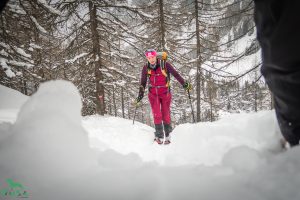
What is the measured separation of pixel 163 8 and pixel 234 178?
17471 millimetres

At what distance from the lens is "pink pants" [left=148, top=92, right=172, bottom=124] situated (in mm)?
5789

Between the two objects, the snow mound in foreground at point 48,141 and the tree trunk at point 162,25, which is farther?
the tree trunk at point 162,25

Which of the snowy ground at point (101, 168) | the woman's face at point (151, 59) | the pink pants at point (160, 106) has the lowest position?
the snowy ground at point (101, 168)

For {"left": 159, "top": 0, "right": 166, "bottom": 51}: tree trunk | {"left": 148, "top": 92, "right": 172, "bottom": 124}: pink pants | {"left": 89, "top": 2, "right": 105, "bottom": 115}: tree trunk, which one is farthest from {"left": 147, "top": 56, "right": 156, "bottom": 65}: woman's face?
{"left": 159, "top": 0, "right": 166, "bottom": 51}: tree trunk

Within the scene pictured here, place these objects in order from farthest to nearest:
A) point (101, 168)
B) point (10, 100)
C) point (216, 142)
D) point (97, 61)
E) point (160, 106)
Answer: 1. point (97, 61)
2. point (10, 100)
3. point (160, 106)
4. point (216, 142)
5. point (101, 168)

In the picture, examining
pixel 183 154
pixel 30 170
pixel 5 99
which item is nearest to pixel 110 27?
pixel 5 99

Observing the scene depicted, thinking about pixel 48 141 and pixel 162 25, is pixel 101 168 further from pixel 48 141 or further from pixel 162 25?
pixel 162 25

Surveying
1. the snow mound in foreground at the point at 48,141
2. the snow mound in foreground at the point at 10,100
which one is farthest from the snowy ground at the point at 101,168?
the snow mound in foreground at the point at 10,100

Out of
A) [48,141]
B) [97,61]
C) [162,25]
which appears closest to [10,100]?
[97,61]

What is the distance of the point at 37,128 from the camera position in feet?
7.04

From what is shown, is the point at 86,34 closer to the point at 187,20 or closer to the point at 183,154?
the point at 187,20

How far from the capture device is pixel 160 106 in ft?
19.8

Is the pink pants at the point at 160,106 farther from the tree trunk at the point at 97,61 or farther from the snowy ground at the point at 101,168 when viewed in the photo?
the tree trunk at the point at 97,61

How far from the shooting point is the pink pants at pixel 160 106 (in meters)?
5.79
